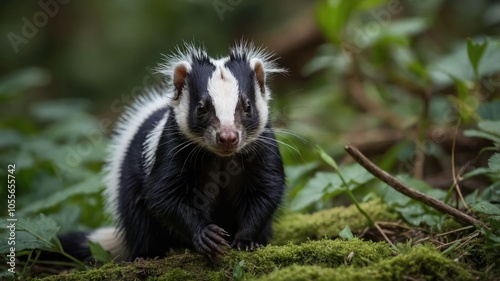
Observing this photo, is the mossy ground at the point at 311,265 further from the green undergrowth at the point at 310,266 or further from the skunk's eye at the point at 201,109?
the skunk's eye at the point at 201,109

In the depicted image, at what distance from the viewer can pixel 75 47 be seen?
15.0 meters

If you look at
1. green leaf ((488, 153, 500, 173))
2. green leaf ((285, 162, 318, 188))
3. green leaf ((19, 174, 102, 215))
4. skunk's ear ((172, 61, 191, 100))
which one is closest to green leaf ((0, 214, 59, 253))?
green leaf ((19, 174, 102, 215))

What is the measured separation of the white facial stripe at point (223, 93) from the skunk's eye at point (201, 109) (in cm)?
10

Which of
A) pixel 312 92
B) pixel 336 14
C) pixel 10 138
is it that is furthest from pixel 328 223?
pixel 312 92

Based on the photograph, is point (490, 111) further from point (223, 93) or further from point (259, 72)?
point (223, 93)

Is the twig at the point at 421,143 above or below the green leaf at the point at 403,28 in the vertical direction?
below

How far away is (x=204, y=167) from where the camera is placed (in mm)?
5242

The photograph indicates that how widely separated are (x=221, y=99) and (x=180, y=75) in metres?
0.69

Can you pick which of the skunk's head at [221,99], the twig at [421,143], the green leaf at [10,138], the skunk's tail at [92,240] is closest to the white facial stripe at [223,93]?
the skunk's head at [221,99]

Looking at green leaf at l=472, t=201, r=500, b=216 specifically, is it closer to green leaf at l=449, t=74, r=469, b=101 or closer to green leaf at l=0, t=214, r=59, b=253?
green leaf at l=449, t=74, r=469, b=101

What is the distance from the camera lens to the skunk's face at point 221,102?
4.79m

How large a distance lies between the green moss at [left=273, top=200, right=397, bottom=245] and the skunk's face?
1272 millimetres

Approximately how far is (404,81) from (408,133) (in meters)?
1.47

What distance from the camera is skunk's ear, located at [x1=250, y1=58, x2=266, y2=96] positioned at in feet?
17.8
